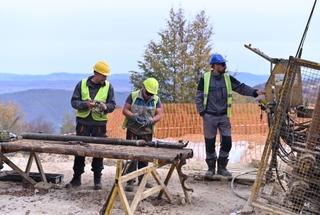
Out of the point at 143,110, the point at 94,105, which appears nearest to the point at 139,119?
the point at 143,110

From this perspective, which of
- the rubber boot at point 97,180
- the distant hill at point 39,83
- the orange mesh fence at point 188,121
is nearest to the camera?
the rubber boot at point 97,180

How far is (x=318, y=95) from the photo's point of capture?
5809 millimetres

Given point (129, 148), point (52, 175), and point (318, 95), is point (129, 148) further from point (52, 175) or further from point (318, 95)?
point (318, 95)

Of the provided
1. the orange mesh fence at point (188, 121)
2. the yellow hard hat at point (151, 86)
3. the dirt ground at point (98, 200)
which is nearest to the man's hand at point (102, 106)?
the yellow hard hat at point (151, 86)

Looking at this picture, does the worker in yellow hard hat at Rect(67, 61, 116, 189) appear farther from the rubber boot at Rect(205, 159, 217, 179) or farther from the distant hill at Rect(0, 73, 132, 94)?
the distant hill at Rect(0, 73, 132, 94)

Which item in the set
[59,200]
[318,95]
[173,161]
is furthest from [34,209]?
[318,95]

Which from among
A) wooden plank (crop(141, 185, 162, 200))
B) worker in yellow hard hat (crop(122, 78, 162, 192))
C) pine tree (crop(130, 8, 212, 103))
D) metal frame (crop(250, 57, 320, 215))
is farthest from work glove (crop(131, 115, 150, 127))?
pine tree (crop(130, 8, 212, 103))

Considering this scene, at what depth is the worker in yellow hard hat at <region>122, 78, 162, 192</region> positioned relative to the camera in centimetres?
783

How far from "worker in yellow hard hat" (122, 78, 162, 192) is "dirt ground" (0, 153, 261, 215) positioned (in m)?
0.65

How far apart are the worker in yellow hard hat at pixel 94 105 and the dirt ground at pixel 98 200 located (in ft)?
1.05

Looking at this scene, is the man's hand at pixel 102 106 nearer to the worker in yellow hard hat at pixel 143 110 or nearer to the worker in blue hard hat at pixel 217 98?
the worker in yellow hard hat at pixel 143 110

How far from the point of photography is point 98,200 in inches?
286

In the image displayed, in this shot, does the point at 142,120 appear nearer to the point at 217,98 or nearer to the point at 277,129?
the point at 217,98

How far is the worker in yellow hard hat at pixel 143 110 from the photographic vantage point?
783 centimetres
